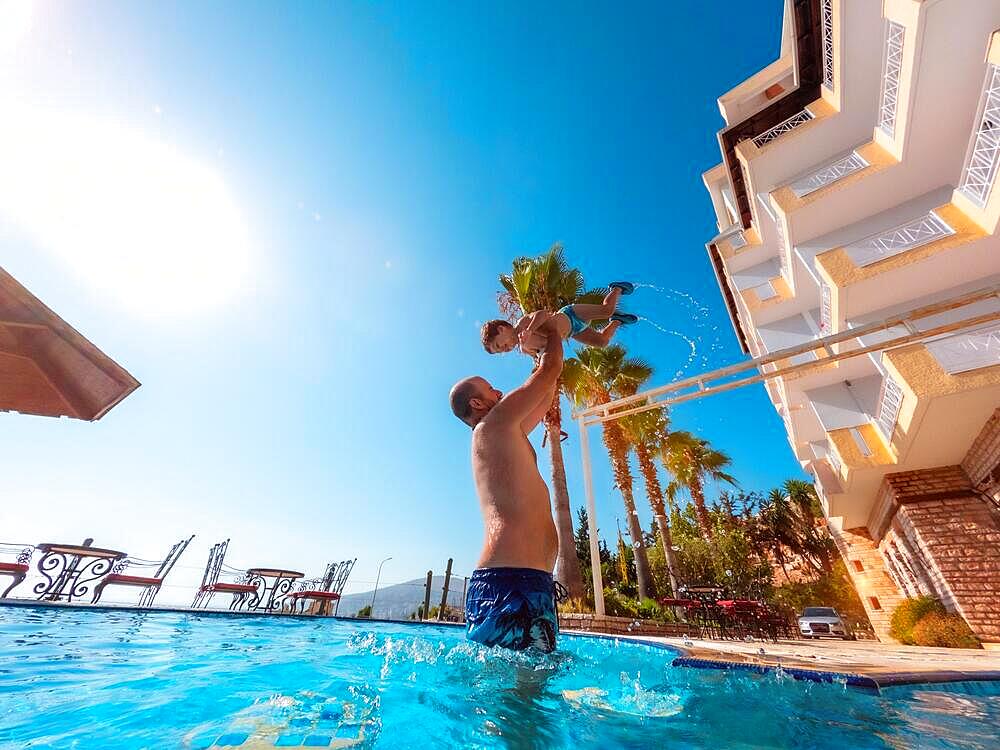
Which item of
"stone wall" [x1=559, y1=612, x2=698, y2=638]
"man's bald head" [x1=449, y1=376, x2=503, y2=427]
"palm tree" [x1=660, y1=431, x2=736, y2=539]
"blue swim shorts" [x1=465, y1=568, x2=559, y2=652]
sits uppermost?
"palm tree" [x1=660, y1=431, x2=736, y2=539]

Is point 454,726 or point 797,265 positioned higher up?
point 797,265

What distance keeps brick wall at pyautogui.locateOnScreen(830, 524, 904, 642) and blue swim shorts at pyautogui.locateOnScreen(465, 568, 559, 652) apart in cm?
1224

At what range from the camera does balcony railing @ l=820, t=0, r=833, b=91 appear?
7.63 metres

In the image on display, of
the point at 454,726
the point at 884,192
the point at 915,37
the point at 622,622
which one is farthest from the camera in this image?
the point at 622,622

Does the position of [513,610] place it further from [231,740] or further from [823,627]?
[823,627]

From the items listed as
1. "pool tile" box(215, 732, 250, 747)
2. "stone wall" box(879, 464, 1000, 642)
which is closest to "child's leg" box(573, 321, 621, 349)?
"pool tile" box(215, 732, 250, 747)

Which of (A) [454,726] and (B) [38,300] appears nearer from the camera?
(A) [454,726]

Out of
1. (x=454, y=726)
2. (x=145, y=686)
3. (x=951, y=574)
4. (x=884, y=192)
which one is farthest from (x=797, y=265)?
(x=145, y=686)

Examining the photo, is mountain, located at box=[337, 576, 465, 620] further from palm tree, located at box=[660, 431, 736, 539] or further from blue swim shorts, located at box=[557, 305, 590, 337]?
blue swim shorts, located at box=[557, 305, 590, 337]

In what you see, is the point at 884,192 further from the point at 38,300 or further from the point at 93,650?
the point at 93,650

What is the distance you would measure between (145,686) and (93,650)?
218cm

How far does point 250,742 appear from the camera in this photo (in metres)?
1.21

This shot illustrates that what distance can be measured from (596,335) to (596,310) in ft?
0.83

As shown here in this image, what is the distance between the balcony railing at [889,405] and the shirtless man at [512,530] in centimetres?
796
